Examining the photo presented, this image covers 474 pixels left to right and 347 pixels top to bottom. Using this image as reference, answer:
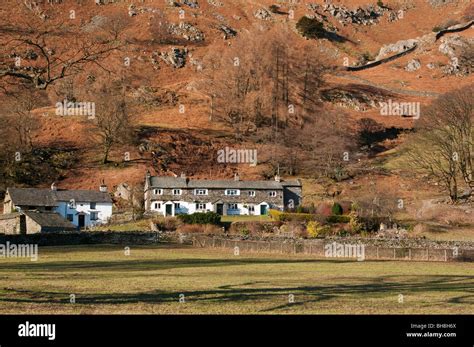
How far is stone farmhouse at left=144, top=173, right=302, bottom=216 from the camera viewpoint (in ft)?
247

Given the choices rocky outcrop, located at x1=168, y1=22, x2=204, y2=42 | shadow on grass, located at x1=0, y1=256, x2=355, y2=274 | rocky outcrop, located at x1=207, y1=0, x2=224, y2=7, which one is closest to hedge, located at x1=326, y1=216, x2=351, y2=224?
shadow on grass, located at x1=0, y1=256, x2=355, y2=274

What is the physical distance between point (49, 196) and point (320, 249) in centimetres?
3409

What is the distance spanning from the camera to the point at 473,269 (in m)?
36.6

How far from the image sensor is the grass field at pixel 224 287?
1789 cm

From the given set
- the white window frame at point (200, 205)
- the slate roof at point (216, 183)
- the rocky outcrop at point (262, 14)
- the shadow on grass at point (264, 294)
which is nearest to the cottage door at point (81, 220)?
the slate roof at point (216, 183)

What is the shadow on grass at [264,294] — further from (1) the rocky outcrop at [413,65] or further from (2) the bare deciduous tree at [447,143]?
(1) the rocky outcrop at [413,65]

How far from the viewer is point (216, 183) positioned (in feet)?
253

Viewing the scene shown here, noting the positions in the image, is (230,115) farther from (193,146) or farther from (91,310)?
(91,310)

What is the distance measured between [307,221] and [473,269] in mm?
26971

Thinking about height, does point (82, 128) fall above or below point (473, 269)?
above

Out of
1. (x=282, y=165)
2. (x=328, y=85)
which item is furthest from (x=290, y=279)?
(x=328, y=85)

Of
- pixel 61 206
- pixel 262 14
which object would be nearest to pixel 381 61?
pixel 262 14

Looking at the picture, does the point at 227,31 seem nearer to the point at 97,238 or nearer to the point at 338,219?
the point at 338,219

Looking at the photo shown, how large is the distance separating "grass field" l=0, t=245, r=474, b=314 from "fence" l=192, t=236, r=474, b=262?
4.97 m
